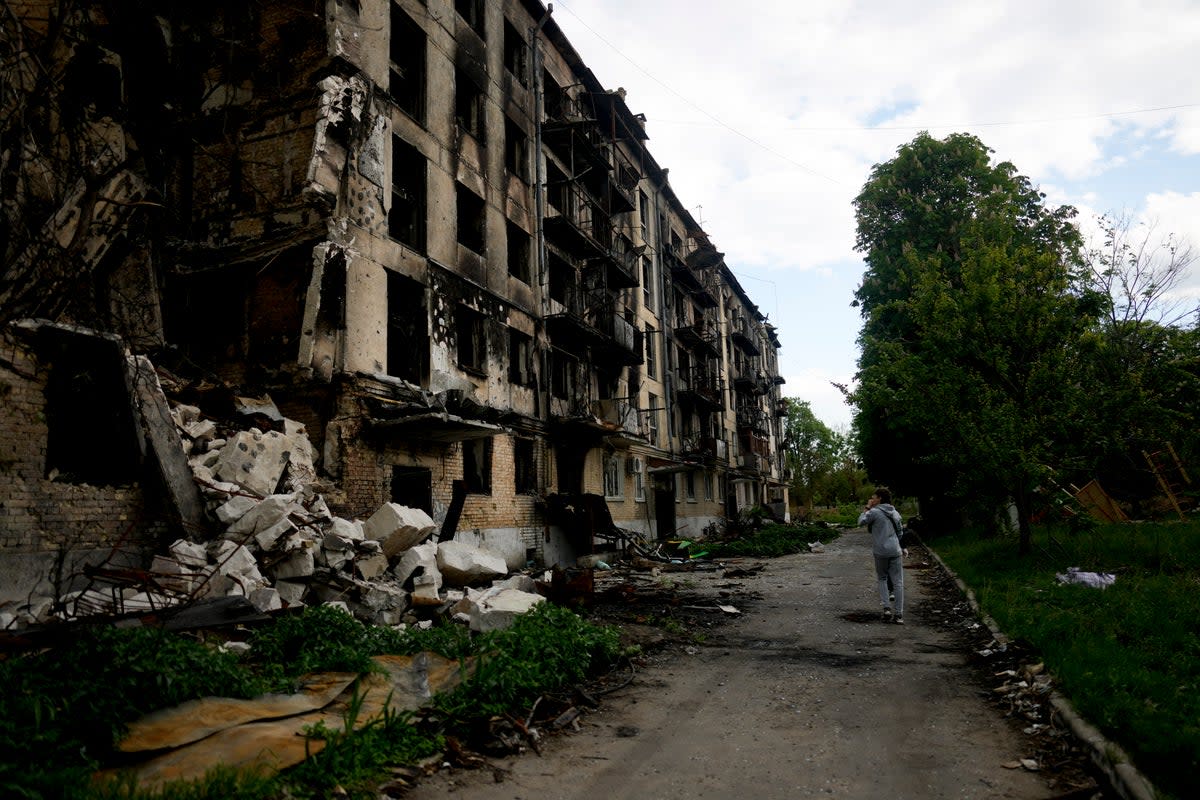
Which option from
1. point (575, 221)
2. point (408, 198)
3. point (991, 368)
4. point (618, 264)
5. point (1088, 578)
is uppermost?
point (575, 221)

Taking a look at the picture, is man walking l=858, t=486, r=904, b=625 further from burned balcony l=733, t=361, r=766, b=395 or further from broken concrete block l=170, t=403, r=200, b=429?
burned balcony l=733, t=361, r=766, b=395

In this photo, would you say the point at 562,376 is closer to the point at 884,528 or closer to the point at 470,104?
the point at 470,104

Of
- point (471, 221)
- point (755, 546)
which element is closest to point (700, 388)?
point (755, 546)

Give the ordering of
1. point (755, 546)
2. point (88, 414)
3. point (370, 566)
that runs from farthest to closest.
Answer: point (755, 546)
point (370, 566)
point (88, 414)

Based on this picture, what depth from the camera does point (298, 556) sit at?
796 cm

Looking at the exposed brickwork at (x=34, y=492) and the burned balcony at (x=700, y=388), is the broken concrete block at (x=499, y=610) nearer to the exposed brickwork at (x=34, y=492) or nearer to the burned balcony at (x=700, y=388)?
the exposed brickwork at (x=34, y=492)

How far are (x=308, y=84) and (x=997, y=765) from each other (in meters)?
13.4

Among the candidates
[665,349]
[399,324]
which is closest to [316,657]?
[399,324]

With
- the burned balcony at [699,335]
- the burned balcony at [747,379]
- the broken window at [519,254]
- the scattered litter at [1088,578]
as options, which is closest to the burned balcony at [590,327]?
the broken window at [519,254]

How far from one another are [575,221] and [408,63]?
7287 mm

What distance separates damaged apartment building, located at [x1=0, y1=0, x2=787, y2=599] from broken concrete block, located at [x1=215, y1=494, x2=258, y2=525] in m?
0.43

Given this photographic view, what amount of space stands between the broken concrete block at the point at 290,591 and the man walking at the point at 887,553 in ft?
22.6

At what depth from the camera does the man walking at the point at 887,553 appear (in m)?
9.23

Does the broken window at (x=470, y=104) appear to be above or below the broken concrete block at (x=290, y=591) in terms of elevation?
above
